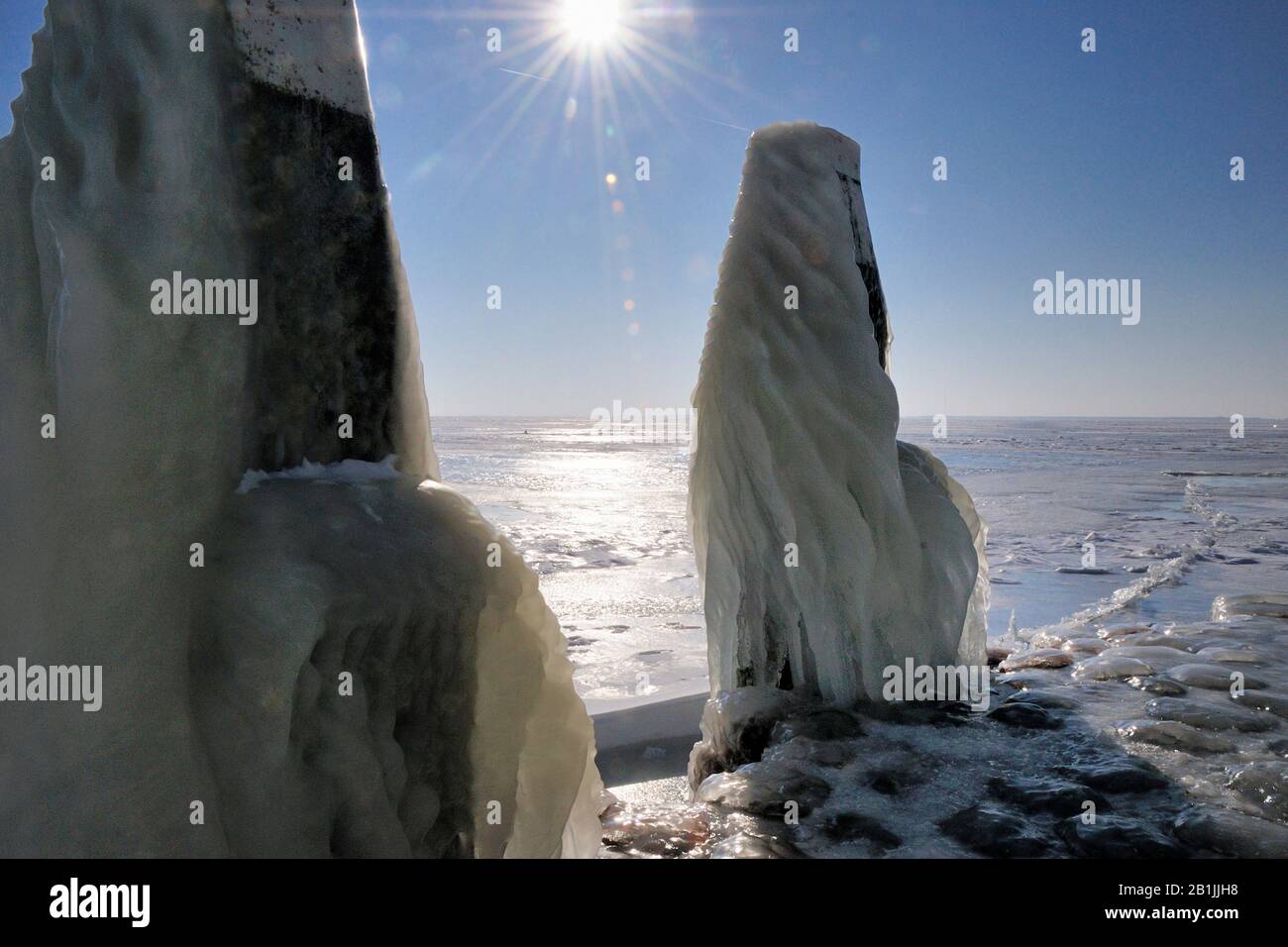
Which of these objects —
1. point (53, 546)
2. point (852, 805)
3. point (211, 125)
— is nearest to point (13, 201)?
point (211, 125)

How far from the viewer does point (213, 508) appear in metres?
1.72

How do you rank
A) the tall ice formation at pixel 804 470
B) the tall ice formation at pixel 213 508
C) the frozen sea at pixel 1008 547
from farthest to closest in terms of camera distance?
1. the frozen sea at pixel 1008 547
2. the tall ice formation at pixel 804 470
3. the tall ice formation at pixel 213 508

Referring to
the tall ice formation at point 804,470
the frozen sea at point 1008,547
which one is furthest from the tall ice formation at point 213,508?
the frozen sea at point 1008,547

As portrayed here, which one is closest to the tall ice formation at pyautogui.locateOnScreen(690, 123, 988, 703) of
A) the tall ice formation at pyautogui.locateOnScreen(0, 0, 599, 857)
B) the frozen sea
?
the frozen sea

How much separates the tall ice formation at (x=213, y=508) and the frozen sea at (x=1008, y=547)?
12.2 feet

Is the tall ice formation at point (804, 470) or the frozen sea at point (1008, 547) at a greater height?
the tall ice formation at point (804, 470)

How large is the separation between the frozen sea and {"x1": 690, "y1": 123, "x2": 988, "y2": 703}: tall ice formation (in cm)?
186

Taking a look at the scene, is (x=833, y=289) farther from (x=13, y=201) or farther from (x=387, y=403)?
(x=13, y=201)

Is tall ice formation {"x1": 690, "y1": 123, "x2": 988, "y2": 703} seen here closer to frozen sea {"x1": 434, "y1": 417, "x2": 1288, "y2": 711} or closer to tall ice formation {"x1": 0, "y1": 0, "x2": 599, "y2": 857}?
frozen sea {"x1": 434, "y1": 417, "x2": 1288, "y2": 711}

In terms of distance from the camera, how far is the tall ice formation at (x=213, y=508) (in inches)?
61.1

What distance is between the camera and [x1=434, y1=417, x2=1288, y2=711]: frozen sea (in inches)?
287

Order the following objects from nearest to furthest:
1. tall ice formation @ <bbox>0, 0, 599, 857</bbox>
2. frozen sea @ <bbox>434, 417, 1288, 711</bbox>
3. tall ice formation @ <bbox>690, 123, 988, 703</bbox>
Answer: tall ice formation @ <bbox>0, 0, 599, 857</bbox>
tall ice formation @ <bbox>690, 123, 988, 703</bbox>
frozen sea @ <bbox>434, 417, 1288, 711</bbox>

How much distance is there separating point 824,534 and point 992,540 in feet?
31.6

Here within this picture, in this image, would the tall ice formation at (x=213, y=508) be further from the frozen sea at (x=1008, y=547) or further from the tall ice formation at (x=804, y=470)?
the frozen sea at (x=1008, y=547)
